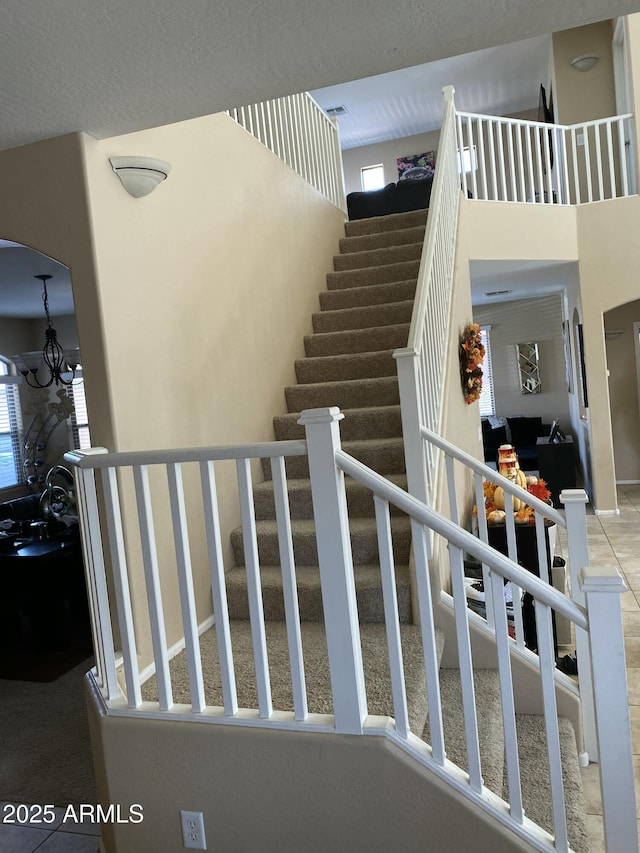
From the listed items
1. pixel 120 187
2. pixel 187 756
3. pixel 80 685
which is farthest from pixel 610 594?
pixel 80 685

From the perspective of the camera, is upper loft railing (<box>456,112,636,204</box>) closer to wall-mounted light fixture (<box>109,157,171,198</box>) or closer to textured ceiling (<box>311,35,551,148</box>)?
textured ceiling (<box>311,35,551,148</box>)

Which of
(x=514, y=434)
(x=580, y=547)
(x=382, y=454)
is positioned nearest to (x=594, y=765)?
(x=580, y=547)

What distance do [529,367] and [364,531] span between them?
8612 mm

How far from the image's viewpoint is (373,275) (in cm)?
551

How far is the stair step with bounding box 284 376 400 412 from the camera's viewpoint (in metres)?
4.36

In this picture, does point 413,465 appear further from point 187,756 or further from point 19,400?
point 19,400

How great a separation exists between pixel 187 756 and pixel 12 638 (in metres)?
3.29

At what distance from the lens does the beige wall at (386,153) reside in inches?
435

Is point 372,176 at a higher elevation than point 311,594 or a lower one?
higher

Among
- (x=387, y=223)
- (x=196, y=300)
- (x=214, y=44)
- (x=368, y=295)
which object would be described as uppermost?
(x=387, y=223)

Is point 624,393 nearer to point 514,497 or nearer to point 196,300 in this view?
point 514,497

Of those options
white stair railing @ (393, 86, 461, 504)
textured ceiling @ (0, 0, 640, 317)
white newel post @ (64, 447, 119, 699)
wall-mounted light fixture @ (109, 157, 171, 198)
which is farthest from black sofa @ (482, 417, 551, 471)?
white newel post @ (64, 447, 119, 699)

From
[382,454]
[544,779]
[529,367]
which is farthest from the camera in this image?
[529,367]

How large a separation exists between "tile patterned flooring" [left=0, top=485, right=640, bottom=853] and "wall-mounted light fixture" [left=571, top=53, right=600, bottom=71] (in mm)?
5560
